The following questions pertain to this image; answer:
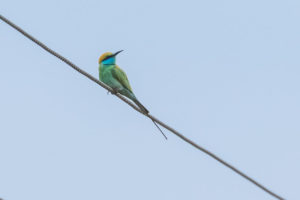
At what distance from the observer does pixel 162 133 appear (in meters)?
4.11

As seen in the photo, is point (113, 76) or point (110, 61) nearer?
point (113, 76)

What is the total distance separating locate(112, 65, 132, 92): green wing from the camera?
19.5 ft

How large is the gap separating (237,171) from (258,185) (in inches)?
4.9

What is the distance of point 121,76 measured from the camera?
6.07 metres

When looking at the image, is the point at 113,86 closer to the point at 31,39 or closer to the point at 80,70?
the point at 80,70

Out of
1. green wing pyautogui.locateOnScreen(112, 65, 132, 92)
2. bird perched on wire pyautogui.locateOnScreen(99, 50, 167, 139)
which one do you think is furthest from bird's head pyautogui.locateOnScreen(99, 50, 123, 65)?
green wing pyautogui.locateOnScreen(112, 65, 132, 92)

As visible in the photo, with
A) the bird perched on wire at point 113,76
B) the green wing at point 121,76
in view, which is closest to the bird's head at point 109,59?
the bird perched on wire at point 113,76

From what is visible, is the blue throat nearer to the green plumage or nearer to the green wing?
the green plumage

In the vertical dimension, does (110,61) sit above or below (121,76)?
above

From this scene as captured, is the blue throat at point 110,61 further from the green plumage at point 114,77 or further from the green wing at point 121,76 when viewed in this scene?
the green wing at point 121,76

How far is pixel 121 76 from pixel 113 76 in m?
0.09

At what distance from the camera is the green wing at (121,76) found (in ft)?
19.5

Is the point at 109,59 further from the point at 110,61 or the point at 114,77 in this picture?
the point at 114,77

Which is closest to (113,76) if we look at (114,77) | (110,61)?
(114,77)
